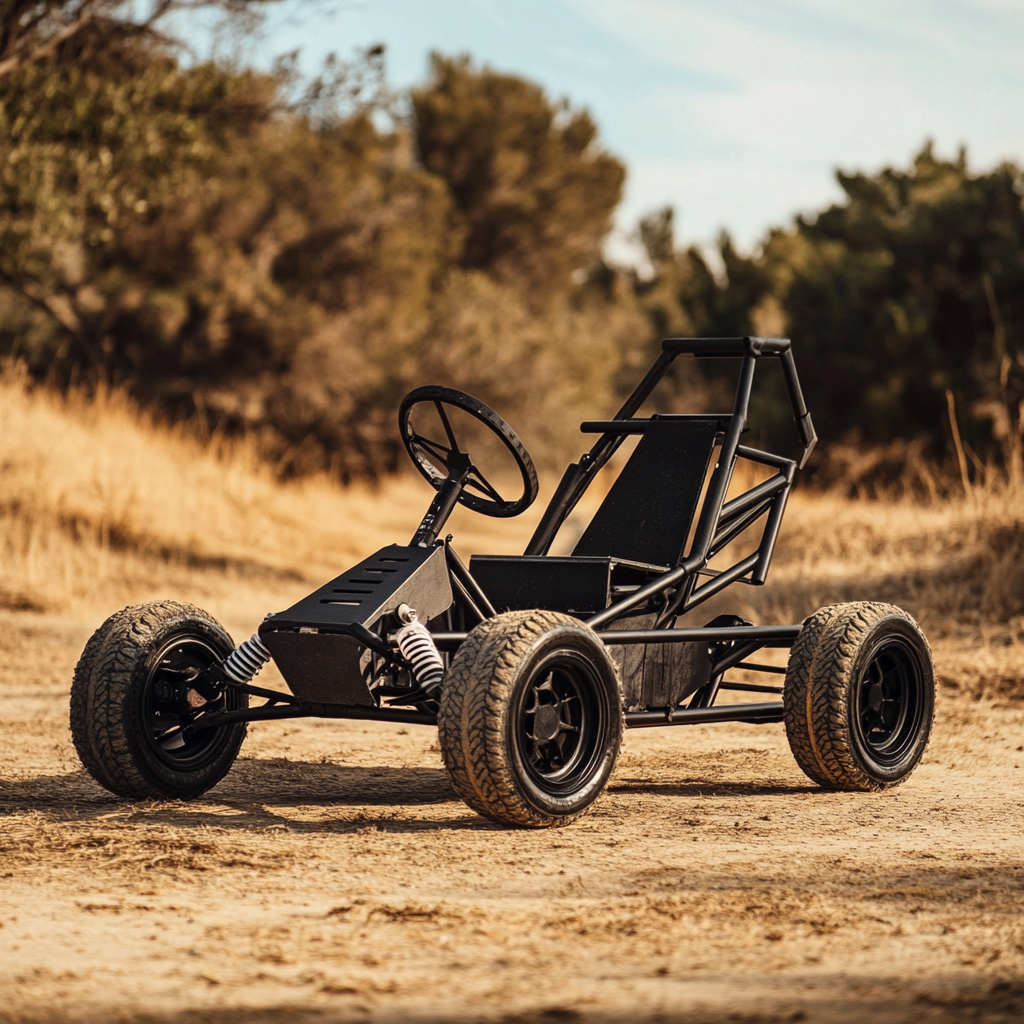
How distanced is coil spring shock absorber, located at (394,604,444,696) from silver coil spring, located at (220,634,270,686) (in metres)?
0.59

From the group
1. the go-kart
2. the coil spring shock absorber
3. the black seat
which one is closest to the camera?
the go-kart

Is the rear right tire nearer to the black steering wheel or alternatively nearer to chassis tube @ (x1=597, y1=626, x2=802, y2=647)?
chassis tube @ (x1=597, y1=626, x2=802, y2=647)

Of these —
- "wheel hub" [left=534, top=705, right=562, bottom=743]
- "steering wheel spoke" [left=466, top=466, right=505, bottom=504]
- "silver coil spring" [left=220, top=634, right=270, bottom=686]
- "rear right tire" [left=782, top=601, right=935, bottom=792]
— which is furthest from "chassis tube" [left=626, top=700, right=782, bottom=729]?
"silver coil spring" [left=220, top=634, right=270, bottom=686]

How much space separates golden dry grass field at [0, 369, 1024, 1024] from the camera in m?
3.05

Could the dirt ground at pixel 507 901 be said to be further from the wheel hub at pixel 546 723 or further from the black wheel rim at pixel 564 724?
the wheel hub at pixel 546 723

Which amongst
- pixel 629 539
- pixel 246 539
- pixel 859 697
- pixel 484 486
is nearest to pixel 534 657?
pixel 484 486

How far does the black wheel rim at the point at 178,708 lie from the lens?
523 cm

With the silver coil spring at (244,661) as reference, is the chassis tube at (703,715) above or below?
below

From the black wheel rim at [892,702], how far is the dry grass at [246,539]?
2755 mm

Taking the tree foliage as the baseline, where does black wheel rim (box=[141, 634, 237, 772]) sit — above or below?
below

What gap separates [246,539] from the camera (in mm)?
15859

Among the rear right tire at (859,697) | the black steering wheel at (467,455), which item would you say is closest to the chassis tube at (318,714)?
the black steering wheel at (467,455)

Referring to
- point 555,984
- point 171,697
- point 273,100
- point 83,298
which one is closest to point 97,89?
point 273,100

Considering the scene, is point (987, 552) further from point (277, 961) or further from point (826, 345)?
point (826, 345)
